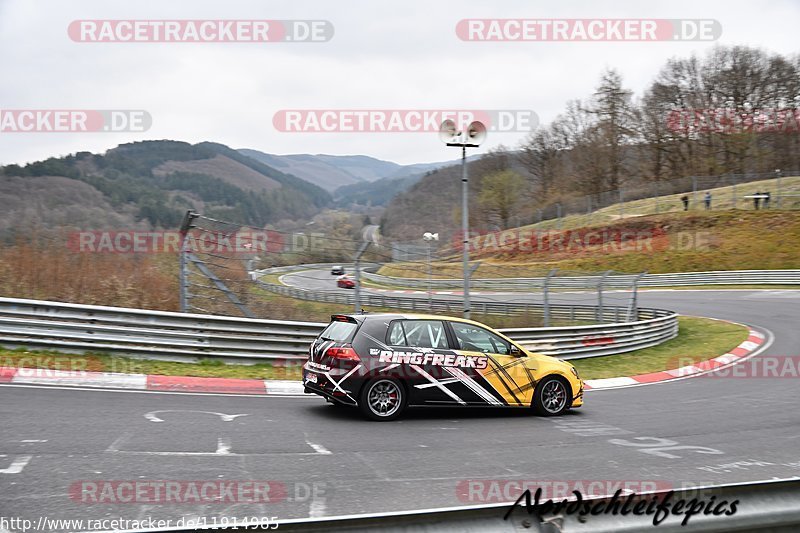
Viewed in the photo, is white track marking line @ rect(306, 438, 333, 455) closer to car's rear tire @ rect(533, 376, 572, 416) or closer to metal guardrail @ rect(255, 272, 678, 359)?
car's rear tire @ rect(533, 376, 572, 416)

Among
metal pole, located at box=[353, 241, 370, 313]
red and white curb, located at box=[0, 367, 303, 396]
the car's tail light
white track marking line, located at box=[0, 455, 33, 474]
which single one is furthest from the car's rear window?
white track marking line, located at box=[0, 455, 33, 474]

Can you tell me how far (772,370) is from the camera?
17.2 m

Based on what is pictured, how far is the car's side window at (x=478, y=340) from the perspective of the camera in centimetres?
1027

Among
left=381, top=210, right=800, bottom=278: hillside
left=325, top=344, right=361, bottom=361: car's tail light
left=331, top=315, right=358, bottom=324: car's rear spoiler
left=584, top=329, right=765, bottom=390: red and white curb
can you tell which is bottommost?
left=584, top=329, right=765, bottom=390: red and white curb

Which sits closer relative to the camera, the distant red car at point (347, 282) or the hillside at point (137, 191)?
the distant red car at point (347, 282)

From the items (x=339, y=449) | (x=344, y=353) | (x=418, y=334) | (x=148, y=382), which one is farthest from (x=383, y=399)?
(x=148, y=382)

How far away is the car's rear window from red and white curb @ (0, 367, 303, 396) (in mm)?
1723

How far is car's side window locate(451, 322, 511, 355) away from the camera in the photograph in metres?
10.3

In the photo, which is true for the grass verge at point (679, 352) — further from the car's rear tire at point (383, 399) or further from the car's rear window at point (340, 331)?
the car's rear window at point (340, 331)

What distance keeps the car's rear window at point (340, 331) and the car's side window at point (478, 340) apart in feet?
4.85

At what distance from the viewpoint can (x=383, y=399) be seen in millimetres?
9609

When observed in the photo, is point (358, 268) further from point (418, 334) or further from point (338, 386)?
point (338, 386)

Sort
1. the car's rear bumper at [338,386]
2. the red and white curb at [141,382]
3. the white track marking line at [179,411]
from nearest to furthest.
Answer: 1. the white track marking line at [179,411]
2. the car's rear bumper at [338,386]
3. the red and white curb at [141,382]

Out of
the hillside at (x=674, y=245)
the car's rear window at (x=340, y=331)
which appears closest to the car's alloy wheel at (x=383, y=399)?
the car's rear window at (x=340, y=331)
